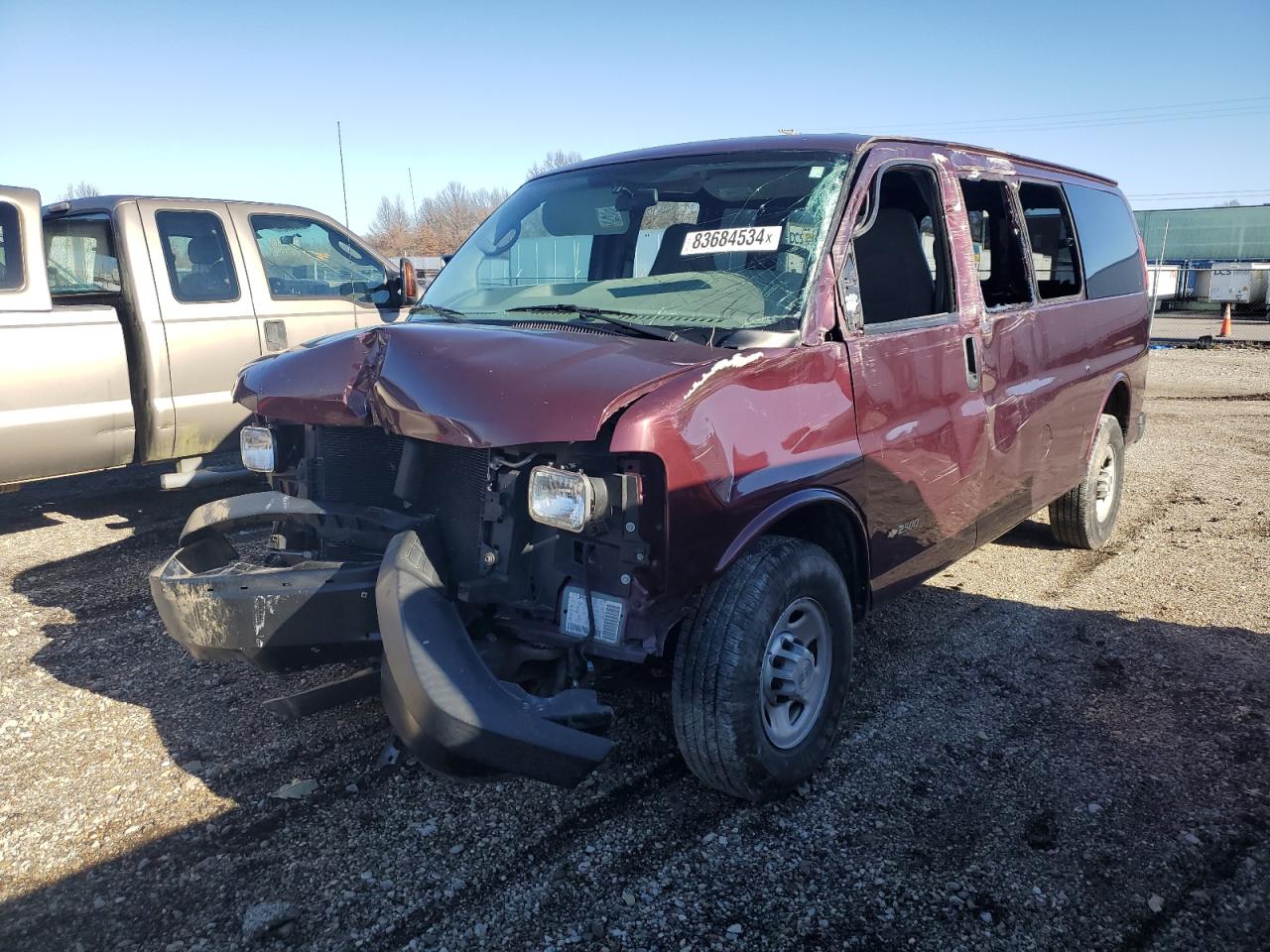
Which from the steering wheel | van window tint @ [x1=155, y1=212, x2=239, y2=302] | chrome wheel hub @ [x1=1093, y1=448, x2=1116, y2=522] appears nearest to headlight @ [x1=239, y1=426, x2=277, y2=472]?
the steering wheel

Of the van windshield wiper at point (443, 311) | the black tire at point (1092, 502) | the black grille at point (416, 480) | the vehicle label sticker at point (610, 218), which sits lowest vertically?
the black tire at point (1092, 502)

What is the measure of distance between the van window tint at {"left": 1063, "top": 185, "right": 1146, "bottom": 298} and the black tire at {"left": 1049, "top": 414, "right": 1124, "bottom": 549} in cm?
82

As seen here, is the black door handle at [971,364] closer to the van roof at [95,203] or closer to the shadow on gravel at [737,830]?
the shadow on gravel at [737,830]

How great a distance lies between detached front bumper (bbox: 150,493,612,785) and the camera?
8.50ft

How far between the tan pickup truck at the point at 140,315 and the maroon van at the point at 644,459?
1816mm

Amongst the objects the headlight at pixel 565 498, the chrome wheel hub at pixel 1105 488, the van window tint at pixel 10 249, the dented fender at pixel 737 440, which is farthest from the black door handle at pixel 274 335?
the chrome wheel hub at pixel 1105 488

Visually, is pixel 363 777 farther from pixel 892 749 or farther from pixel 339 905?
pixel 892 749

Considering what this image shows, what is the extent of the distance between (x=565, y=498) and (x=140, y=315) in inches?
187

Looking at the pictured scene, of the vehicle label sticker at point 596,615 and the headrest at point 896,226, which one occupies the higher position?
the headrest at point 896,226

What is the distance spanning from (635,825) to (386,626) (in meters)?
1.07

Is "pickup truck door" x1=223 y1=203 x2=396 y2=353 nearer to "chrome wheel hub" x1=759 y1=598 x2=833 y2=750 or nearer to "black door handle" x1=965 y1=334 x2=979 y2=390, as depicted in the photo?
"black door handle" x1=965 y1=334 x2=979 y2=390

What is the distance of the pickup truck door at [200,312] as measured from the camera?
21.0 feet

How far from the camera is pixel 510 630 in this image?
9.93 ft

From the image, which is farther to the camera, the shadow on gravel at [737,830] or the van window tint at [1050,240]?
the van window tint at [1050,240]
